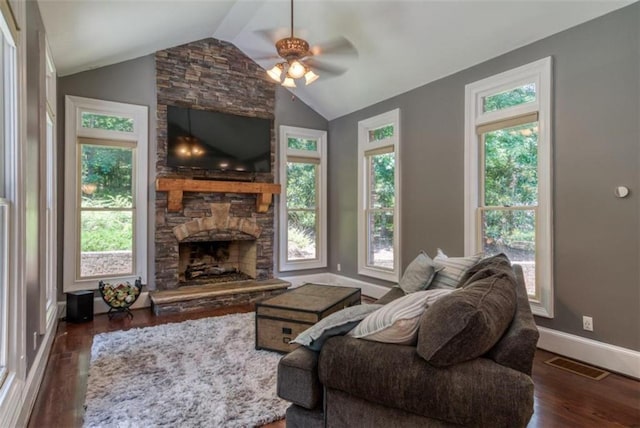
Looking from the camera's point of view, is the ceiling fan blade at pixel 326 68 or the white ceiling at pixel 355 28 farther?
the ceiling fan blade at pixel 326 68

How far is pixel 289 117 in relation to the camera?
19.8 ft

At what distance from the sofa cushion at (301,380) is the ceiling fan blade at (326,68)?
4219 mm

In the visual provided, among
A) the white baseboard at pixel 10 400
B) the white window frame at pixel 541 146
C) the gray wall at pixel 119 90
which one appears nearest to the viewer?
the white baseboard at pixel 10 400

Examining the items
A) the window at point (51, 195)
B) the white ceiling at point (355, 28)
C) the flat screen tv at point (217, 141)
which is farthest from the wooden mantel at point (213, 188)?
the white ceiling at point (355, 28)

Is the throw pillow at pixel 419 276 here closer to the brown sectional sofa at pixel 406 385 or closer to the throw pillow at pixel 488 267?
the throw pillow at pixel 488 267

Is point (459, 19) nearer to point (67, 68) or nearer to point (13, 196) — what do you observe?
point (13, 196)

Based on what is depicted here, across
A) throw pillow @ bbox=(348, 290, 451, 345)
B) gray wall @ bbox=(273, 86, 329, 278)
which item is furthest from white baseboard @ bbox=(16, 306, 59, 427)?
gray wall @ bbox=(273, 86, 329, 278)

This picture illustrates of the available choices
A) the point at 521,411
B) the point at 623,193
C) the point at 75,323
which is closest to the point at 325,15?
the point at 623,193

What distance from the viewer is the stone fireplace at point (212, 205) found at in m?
4.99

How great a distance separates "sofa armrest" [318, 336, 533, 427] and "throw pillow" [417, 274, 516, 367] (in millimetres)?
52

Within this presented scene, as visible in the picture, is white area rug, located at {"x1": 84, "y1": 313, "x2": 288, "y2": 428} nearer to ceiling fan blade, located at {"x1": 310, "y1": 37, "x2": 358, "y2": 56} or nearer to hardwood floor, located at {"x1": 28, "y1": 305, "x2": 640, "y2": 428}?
hardwood floor, located at {"x1": 28, "y1": 305, "x2": 640, "y2": 428}

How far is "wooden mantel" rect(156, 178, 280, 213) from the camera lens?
478cm

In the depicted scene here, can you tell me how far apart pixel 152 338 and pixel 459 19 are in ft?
14.3

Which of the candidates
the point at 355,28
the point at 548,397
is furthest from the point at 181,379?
the point at 355,28
